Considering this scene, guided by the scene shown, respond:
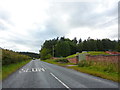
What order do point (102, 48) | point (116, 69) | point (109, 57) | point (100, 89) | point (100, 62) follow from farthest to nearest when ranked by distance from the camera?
1. point (102, 48)
2. point (100, 62)
3. point (109, 57)
4. point (116, 69)
5. point (100, 89)

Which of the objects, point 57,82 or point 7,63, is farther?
point 7,63

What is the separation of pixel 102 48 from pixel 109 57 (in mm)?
89581

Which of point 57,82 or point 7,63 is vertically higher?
point 7,63

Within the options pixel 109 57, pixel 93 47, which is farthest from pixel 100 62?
pixel 93 47

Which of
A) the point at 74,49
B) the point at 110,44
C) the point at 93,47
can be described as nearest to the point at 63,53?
the point at 74,49

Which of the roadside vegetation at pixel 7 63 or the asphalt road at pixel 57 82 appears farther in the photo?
the roadside vegetation at pixel 7 63

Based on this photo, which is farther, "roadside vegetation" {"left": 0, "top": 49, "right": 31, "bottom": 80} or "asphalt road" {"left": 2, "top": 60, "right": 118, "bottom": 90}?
"roadside vegetation" {"left": 0, "top": 49, "right": 31, "bottom": 80}

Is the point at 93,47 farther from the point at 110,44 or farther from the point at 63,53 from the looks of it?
the point at 63,53

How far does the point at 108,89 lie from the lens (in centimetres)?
681

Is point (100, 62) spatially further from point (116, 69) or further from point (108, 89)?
point (108, 89)

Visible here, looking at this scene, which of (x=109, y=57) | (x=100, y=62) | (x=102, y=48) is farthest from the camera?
(x=102, y=48)

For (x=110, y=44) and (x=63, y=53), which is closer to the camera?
(x=63, y=53)

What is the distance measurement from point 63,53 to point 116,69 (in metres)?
79.2

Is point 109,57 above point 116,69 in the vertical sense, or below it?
above
